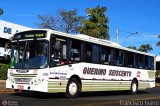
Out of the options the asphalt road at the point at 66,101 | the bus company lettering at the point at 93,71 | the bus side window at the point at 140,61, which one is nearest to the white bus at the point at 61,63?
the bus company lettering at the point at 93,71

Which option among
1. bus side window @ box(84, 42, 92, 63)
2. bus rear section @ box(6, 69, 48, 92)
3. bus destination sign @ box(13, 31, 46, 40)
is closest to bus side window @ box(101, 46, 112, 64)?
bus side window @ box(84, 42, 92, 63)

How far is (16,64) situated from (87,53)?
403 centimetres

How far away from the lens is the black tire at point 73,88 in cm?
1952

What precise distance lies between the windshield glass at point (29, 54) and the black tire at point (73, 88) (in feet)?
7.21

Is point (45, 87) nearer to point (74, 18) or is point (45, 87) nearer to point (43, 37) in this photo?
point (43, 37)

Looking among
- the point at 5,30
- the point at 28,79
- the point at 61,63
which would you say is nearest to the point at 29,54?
the point at 28,79

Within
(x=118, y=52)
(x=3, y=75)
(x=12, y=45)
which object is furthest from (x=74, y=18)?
(x=12, y=45)

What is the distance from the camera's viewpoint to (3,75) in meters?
32.7

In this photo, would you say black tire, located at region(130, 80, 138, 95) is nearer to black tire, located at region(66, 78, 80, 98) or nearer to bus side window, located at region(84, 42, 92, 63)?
bus side window, located at region(84, 42, 92, 63)

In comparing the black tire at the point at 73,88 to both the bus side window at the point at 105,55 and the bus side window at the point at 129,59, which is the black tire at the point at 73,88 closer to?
the bus side window at the point at 105,55

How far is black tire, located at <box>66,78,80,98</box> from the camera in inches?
768

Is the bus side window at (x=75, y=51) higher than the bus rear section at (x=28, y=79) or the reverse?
higher

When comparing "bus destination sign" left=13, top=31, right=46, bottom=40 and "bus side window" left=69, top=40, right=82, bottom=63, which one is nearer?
"bus destination sign" left=13, top=31, right=46, bottom=40

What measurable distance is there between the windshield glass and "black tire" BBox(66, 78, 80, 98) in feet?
7.21
